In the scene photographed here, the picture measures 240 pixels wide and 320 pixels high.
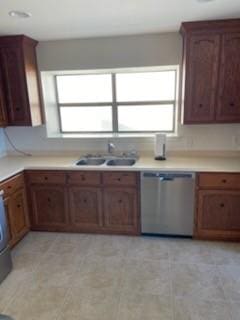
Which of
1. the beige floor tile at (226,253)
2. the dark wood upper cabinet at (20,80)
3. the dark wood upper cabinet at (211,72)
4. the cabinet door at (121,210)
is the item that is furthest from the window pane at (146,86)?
the beige floor tile at (226,253)

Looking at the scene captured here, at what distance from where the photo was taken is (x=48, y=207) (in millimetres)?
3061

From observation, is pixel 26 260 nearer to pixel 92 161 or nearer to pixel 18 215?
pixel 18 215

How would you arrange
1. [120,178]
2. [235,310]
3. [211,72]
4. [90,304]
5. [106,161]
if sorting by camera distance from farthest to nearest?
[106,161], [120,178], [211,72], [90,304], [235,310]

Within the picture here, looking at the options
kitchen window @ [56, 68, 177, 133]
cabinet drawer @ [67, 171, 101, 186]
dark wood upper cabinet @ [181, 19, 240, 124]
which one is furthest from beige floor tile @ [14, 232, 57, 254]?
dark wood upper cabinet @ [181, 19, 240, 124]

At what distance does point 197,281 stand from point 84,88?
8.88ft

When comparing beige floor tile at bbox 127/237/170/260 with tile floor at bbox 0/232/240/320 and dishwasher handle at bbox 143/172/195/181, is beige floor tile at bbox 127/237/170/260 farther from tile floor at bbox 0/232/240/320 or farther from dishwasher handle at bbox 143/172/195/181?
dishwasher handle at bbox 143/172/195/181

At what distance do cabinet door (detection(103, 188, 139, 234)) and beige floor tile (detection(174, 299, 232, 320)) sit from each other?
106 centimetres

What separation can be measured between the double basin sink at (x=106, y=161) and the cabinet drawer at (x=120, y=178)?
Answer: 293mm

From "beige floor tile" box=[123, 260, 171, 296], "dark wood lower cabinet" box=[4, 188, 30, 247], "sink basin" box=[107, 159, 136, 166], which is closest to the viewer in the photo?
"beige floor tile" box=[123, 260, 171, 296]

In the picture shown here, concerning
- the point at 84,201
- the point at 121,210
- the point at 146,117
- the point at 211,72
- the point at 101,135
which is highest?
the point at 211,72

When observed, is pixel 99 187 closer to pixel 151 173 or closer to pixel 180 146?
pixel 151 173

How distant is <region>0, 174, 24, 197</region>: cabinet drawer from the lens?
102 inches

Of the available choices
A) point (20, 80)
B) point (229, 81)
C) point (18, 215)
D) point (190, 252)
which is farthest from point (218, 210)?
point (20, 80)

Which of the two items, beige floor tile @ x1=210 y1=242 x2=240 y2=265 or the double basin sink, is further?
the double basin sink
